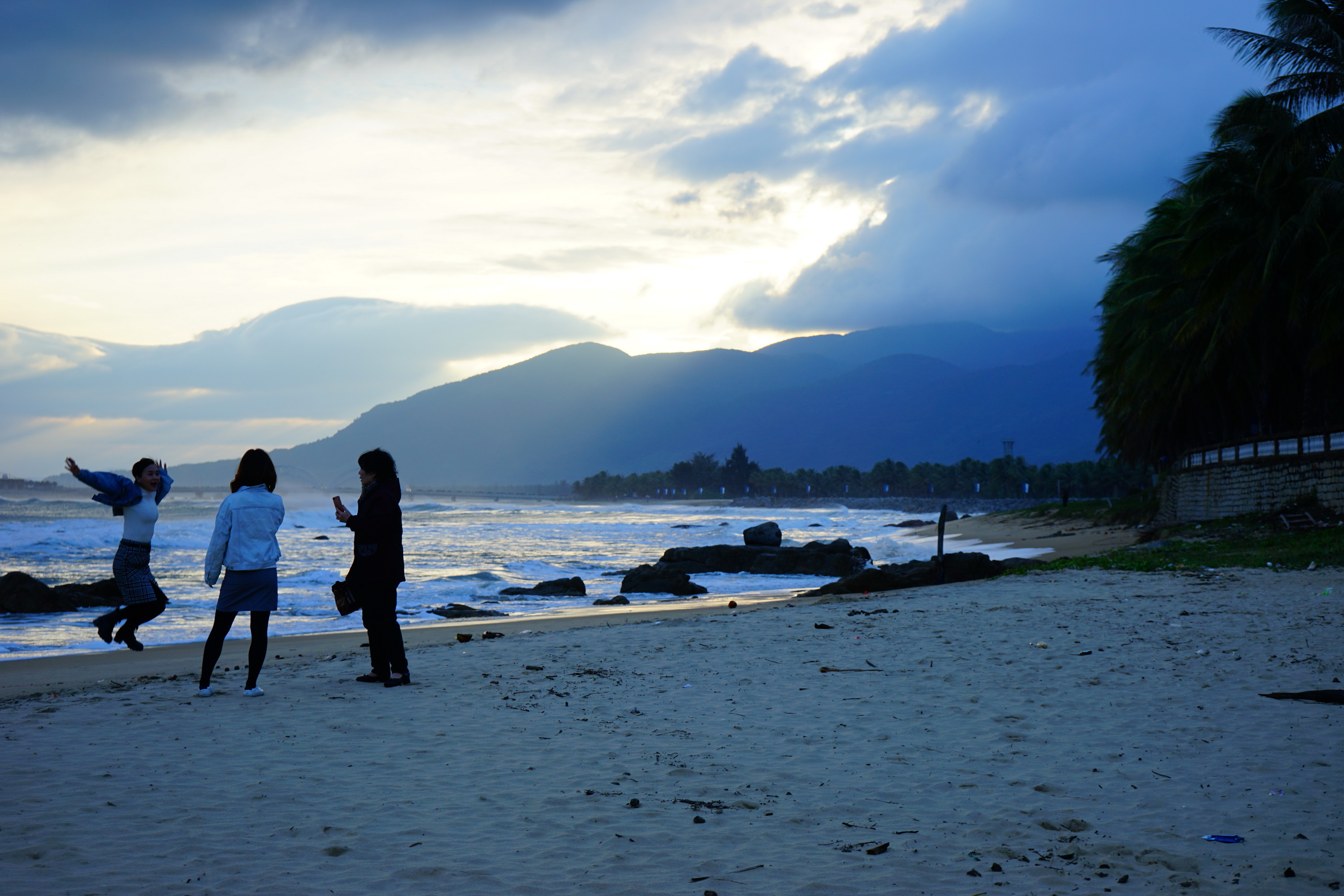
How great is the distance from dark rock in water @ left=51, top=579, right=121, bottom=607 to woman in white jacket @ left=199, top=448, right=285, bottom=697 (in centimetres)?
1124

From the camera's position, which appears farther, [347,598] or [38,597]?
[38,597]

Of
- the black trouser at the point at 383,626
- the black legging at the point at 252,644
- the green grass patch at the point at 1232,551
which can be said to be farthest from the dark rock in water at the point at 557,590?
the black legging at the point at 252,644

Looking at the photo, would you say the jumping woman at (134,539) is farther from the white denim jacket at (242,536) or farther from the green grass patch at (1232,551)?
the green grass patch at (1232,551)

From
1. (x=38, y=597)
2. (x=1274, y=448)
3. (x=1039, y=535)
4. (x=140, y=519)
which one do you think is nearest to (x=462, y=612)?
(x=38, y=597)

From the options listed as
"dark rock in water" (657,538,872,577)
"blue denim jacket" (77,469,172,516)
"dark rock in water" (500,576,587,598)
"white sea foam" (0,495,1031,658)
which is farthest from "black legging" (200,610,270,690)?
"dark rock in water" (657,538,872,577)

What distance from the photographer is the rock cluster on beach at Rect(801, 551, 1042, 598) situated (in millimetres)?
18719

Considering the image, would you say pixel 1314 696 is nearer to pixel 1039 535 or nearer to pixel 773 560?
pixel 773 560

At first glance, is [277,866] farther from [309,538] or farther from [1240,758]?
[309,538]

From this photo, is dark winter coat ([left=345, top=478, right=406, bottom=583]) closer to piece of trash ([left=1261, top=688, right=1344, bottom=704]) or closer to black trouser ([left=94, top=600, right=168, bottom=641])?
black trouser ([left=94, top=600, right=168, bottom=641])

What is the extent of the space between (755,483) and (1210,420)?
12937 cm

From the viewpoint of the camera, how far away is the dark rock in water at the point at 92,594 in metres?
16.8

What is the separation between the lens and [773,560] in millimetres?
27094

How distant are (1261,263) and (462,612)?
75.7 ft

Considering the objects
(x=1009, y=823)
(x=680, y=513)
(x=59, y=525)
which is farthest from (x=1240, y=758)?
(x=680, y=513)
